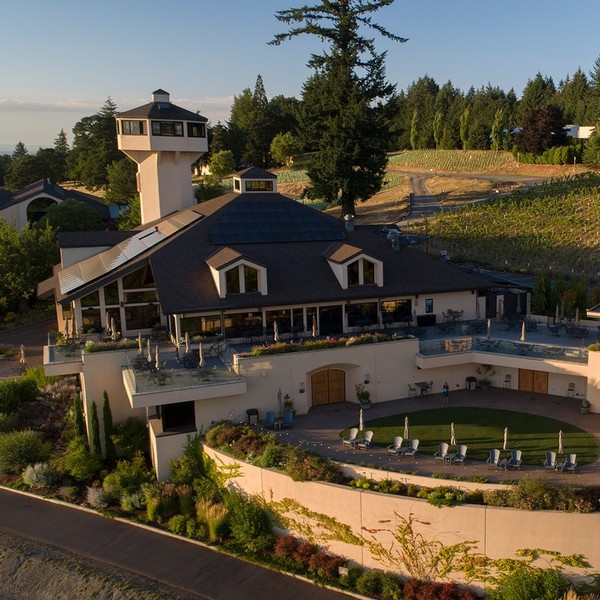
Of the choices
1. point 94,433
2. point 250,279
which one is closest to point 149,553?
point 94,433

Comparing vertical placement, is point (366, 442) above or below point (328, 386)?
below

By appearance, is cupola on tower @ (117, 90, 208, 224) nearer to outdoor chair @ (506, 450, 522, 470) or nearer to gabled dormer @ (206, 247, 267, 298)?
gabled dormer @ (206, 247, 267, 298)

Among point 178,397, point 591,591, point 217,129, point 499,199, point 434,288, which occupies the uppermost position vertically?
point 217,129

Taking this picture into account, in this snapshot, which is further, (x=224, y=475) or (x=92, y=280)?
(x=92, y=280)

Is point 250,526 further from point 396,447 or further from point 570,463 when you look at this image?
point 570,463

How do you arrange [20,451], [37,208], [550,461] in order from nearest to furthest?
[550,461] < [20,451] < [37,208]

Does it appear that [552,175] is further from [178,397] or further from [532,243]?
[178,397]

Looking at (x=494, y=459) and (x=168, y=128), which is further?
(x=168, y=128)

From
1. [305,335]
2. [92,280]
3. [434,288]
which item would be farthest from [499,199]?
[92,280]
